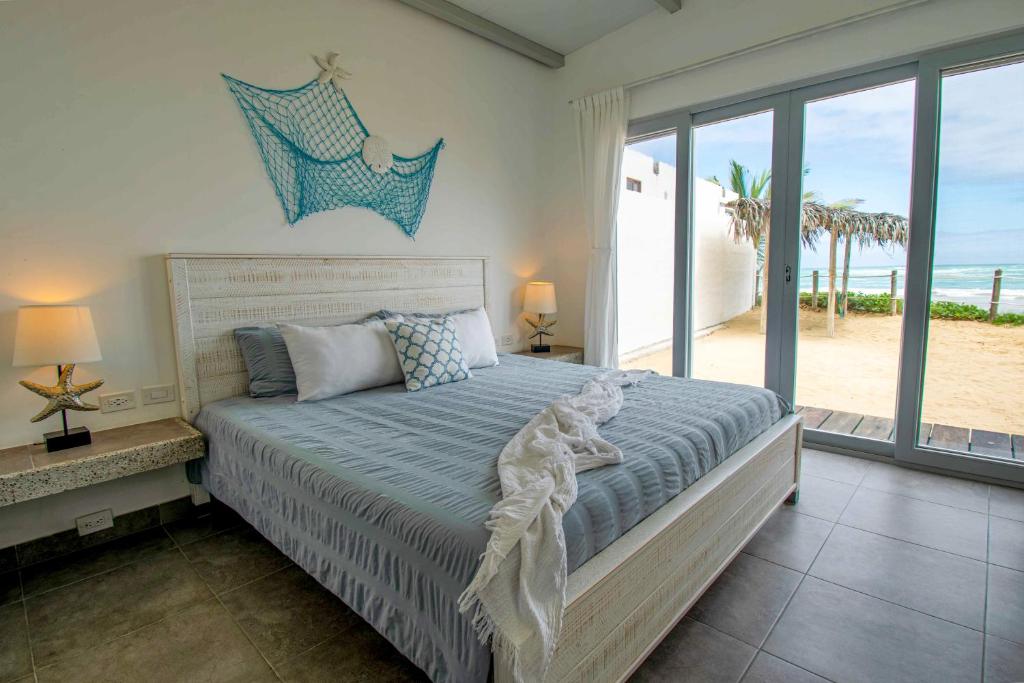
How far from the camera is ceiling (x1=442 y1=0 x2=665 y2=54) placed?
3.44 meters

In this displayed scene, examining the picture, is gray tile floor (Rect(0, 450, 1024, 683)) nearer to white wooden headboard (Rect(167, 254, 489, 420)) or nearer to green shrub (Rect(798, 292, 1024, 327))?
white wooden headboard (Rect(167, 254, 489, 420))

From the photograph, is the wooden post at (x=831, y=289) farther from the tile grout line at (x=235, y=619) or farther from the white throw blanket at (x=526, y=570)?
the tile grout line at (x=235, y=619)

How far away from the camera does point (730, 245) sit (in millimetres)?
3605

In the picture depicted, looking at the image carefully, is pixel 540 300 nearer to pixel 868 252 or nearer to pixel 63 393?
pixel 868 252

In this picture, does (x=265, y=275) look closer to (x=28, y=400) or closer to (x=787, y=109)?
(x=28, y=400)

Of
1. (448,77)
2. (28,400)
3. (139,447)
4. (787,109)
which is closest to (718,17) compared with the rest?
(787,109)

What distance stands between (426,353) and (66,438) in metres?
1.51

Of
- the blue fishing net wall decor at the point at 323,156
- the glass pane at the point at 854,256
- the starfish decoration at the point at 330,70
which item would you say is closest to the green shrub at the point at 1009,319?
the glass pane at the point at 854,256

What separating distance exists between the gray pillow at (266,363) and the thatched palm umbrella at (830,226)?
9.60ft

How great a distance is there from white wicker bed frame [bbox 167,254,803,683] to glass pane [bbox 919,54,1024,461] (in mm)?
1160

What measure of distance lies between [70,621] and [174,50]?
240 centimetres

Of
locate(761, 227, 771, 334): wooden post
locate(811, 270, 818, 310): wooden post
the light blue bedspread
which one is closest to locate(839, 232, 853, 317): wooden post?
locate(811, 270, 818, 310): wooden post

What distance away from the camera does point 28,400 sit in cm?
212

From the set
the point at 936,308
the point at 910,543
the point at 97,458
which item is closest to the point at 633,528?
the point at 910,543
